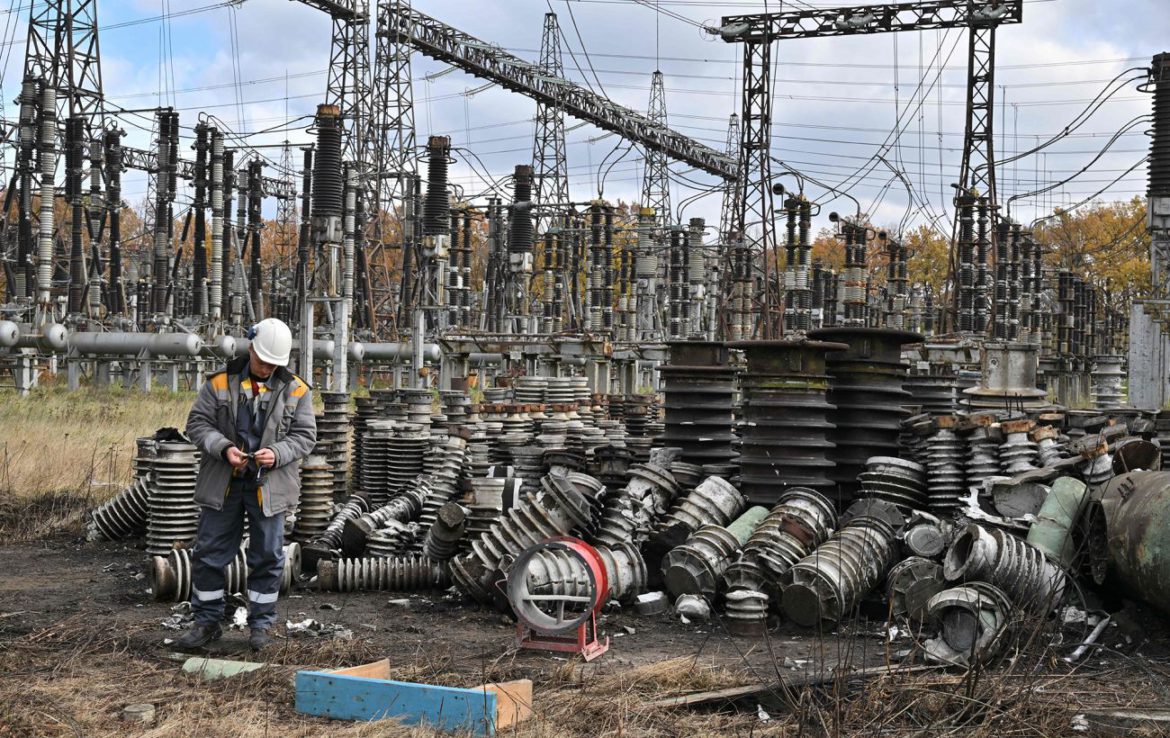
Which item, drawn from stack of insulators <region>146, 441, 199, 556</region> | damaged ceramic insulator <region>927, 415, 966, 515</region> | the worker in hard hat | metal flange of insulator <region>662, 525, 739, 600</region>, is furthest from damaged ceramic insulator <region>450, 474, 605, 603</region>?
damaged ceramic insulator <region>927, 415, 966, 515</region>

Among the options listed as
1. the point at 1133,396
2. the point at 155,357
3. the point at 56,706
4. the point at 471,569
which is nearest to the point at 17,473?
the point at 471,569

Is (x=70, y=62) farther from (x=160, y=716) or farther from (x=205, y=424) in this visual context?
(x=160, y=716)

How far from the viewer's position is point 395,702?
15.3 feet

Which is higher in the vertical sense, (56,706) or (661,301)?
(661,301)

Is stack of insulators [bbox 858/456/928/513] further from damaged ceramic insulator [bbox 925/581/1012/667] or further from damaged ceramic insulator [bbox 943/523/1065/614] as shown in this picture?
damaged ceramic insulator [bbox 925/581/1012/667]

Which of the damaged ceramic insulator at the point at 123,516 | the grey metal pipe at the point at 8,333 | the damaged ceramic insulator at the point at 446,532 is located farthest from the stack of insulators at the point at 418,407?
the grey metal pipe at the point at 8,333

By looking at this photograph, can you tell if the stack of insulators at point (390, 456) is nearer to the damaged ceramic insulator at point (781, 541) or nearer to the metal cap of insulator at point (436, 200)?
the damaged ceramic insulator at point (781, 541)

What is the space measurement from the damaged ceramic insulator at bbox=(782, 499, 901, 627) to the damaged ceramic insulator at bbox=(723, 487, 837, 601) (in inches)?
4.5

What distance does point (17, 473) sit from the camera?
36.4 ft

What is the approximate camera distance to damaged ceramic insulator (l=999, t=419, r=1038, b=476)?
25.7 feet

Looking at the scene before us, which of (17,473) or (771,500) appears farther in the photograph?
(17,473)

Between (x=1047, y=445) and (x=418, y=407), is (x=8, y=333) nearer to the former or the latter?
(x=418, y=407)

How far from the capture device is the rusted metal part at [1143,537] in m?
5.69

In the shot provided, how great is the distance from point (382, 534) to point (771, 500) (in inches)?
103
